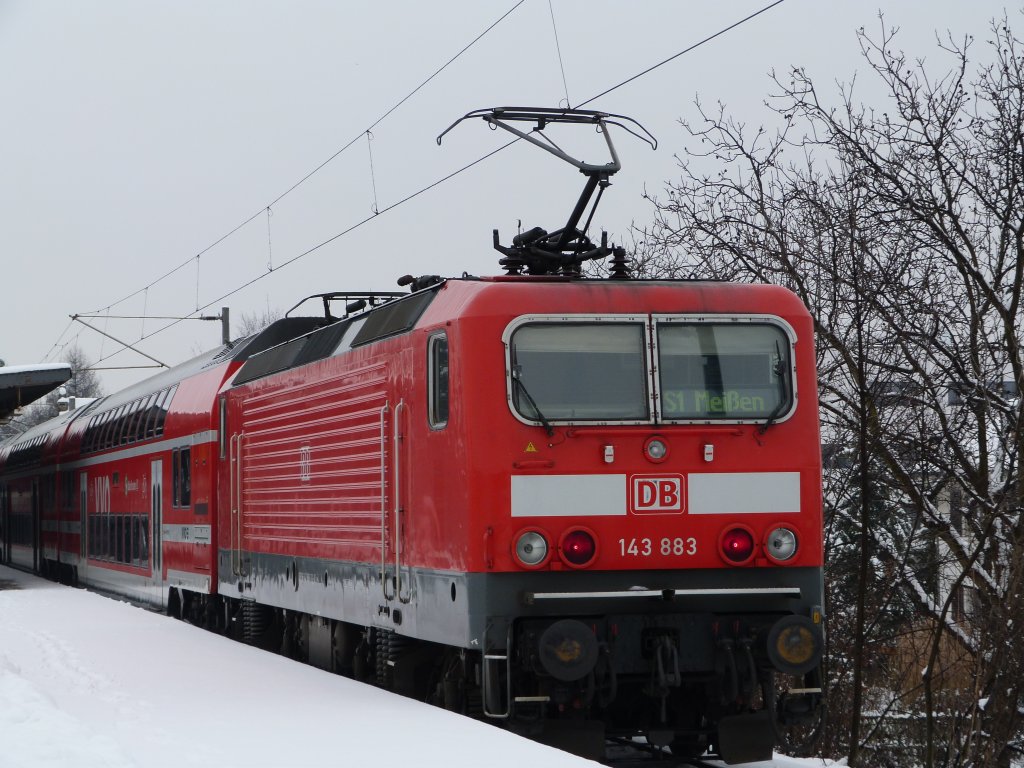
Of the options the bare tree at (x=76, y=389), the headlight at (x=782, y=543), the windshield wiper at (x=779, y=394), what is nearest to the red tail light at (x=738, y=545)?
the headlight at (x=782, y=543)

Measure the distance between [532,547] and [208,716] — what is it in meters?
2.09

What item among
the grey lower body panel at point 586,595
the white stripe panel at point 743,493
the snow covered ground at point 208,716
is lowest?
the snow covered ground at point 208,716

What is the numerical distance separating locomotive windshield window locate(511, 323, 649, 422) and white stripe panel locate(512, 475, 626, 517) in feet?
1.24

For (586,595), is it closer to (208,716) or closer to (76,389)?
(208,716)

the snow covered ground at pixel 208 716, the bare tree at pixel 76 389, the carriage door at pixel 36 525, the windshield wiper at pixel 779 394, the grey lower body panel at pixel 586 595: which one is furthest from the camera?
the bare tree at pixel 76 389

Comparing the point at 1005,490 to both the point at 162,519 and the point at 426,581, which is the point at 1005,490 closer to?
the point at 426,581

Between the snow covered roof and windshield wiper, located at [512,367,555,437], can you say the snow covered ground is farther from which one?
the snow covered roof

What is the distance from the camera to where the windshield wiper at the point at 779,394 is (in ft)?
29.8

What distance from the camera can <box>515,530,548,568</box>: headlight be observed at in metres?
8.73

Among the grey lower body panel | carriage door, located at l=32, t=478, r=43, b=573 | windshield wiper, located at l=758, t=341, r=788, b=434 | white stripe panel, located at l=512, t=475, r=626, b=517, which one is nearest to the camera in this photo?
the grey lower body panel

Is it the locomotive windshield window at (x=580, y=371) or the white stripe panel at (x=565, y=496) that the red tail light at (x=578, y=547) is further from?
the locomotive windshield window at (x=580, y=371)

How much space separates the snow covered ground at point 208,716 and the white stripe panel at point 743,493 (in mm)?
1555

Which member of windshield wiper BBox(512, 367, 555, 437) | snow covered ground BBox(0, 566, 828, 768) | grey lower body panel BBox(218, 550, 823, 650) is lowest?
snow covered ground BBox(0, 566, 828, 768)

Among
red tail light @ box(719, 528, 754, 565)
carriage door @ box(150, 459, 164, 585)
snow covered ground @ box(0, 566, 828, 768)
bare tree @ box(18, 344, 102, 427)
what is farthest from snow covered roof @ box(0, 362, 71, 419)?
bare tree @ box(18, 344, 102, 427)
